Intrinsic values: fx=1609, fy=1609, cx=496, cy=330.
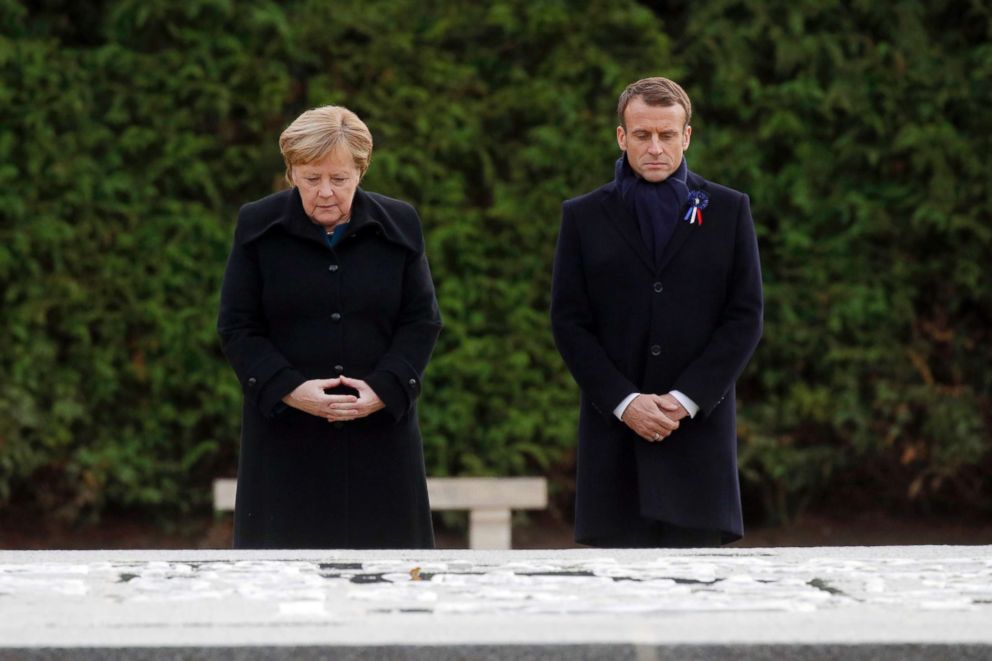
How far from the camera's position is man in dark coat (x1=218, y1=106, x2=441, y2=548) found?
12.7 ft

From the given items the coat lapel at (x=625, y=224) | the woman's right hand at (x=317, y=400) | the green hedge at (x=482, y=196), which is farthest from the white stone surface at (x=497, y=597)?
the green hedge at (x=482, y=196)

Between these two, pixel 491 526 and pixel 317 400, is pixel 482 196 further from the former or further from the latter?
pixel 317 400

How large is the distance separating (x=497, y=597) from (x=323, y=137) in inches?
66.7

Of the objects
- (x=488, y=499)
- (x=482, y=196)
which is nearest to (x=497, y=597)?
(x=488, y=499)

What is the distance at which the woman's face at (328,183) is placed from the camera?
3.70 metres

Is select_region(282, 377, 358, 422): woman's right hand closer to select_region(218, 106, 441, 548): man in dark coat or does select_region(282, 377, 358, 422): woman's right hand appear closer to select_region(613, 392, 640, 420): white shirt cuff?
select_region(218, 106, 441, 548): man in dark coat

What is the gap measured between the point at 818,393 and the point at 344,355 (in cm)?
337

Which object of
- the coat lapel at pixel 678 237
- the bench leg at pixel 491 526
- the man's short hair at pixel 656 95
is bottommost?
the bench leg at pixel 491 526

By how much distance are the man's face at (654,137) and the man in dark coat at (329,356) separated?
577mm

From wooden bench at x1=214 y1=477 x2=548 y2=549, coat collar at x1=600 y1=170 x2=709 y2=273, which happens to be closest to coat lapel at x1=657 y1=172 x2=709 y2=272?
coat collar at x1=600 y1=170 x2=709 y2=273

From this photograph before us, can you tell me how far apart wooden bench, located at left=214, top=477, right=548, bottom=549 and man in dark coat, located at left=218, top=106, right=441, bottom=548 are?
153 centimetres

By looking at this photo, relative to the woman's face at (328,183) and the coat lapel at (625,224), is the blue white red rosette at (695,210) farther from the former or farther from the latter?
the woman's face at (328,183)

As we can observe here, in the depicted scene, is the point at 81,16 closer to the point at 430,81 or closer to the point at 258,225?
the point at 430,81

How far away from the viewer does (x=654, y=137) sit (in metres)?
3.83
